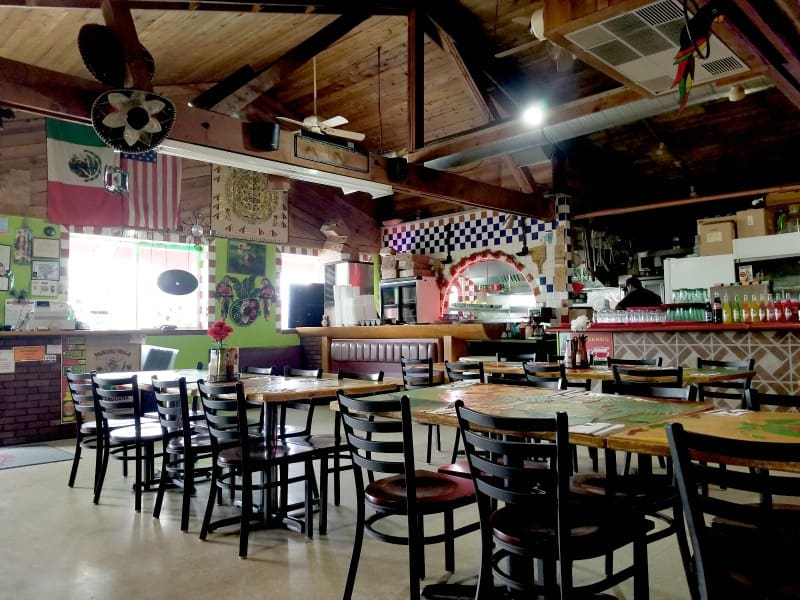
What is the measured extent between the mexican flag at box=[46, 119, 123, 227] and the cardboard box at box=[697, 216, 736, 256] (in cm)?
877

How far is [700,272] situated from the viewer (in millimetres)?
8656

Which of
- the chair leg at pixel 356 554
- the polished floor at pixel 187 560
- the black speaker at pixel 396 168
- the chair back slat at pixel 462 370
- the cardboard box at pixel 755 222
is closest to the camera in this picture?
the chair leg at pixel 356 554

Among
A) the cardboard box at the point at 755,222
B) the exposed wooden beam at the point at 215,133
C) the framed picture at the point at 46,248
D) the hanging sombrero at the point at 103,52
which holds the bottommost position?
the framed picture at the point at 46,248

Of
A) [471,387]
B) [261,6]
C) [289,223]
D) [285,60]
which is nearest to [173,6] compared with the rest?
[261,6]

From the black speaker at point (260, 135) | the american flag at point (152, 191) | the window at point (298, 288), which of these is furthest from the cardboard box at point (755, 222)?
the american flag at point (152, 191)

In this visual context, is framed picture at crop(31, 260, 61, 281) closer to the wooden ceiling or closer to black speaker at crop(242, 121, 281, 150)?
the wooden ceiling

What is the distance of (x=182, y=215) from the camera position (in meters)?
8.88

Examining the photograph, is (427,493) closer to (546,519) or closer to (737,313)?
(546,519)

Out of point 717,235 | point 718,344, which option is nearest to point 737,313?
point 718,344

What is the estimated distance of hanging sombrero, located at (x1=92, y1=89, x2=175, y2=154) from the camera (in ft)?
14.1

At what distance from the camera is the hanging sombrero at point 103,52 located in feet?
13.7

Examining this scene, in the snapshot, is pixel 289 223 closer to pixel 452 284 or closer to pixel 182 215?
pixel 182 215

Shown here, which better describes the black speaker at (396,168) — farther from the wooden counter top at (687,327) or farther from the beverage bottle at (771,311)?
the beverage bottle at (771,311)

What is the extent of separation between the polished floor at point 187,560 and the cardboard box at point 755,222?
6388 mm
